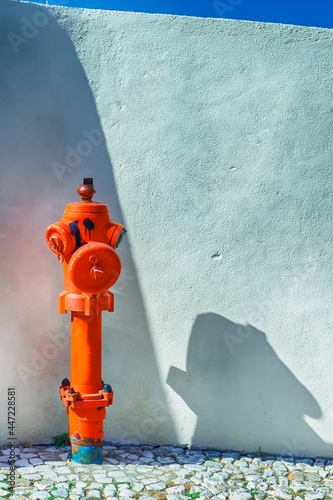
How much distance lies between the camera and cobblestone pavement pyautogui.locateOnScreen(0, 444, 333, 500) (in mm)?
3508

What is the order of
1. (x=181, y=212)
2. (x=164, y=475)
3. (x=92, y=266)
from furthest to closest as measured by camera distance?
1. (x=181, y=212)
2. (x=164, y=475)
3. (x=92, y=266)

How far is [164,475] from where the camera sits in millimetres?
3756

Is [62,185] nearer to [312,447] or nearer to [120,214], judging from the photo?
[120,214]

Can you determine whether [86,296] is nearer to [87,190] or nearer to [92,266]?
[92,266]

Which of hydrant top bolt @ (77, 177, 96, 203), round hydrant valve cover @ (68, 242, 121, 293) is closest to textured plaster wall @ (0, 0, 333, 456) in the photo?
hydrant top bolt @ (77, 177, 96, 203)

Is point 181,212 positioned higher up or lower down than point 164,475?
higher up

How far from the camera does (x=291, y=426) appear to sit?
4223 mm

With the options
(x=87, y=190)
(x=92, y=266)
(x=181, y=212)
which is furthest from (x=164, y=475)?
(x=87, y=190)

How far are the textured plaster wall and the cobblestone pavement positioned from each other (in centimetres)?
15

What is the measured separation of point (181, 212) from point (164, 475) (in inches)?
67.2

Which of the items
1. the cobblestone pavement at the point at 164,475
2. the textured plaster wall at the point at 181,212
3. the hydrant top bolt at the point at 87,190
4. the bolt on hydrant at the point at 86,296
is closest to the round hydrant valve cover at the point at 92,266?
the bolt on hydrant at the point at 86,296

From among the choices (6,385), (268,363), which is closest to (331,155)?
(268,363)

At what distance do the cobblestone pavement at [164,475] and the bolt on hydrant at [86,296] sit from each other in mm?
190

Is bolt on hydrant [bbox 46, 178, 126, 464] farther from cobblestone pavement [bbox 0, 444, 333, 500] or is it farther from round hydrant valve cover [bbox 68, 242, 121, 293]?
cobblestone pavement [bbox 0, 444, 333, 500]
